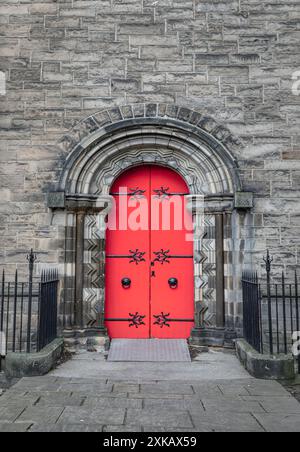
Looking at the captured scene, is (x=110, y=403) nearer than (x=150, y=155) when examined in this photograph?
Yes

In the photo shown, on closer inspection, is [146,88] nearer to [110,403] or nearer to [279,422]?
[110,403]

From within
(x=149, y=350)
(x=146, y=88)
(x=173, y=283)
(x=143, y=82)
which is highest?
(x=143, y=82)

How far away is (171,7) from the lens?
21.7ft

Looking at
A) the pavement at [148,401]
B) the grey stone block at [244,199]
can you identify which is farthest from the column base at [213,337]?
the grey stone block at [244,199]

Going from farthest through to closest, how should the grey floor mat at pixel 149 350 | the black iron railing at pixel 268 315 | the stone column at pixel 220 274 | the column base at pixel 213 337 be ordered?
the stone column at pixel 220 274 → the column base at pixel 213 337 → the grey floor mat at pixel 149 350 → the black iron railing at pixel 268 315

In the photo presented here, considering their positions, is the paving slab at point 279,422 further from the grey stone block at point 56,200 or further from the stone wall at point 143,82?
the grey stone block at point 56,200

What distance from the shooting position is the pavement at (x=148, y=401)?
3.37m

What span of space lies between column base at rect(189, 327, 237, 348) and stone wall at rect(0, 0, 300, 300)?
1415 mm

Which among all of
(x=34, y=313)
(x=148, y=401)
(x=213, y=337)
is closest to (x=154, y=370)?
(x=148, y=401)

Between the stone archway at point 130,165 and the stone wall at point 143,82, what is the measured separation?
0.22 metres

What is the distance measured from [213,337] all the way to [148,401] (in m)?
2.26

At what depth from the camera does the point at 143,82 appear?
21.3 feet

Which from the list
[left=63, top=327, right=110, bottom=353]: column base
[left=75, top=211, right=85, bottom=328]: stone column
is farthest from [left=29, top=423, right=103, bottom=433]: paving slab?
[left=75, top=211, right=85, bottom=328]: stone column

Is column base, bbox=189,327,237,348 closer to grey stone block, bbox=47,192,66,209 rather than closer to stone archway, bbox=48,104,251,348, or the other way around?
stone archway, bbox=48,104,251,348
